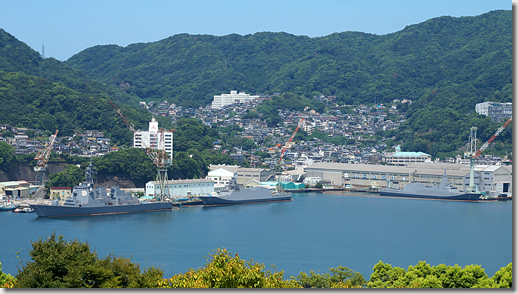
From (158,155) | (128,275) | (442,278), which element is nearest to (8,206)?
(158,155)

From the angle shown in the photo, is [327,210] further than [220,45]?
No

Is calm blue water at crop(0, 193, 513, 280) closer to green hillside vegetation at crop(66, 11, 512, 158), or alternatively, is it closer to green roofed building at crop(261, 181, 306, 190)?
green roofed building at crop(261, 181, 306, 190)

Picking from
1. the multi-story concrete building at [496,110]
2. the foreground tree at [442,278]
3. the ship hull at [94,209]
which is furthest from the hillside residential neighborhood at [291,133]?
the foreground tree at [442,278]

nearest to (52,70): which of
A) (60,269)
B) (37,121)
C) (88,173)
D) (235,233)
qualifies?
(37,121)

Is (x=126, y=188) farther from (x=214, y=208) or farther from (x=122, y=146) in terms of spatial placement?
(x=122, y=146)

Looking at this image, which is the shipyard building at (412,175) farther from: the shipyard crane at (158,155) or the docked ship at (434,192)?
the shipyard crane at (158,155)
